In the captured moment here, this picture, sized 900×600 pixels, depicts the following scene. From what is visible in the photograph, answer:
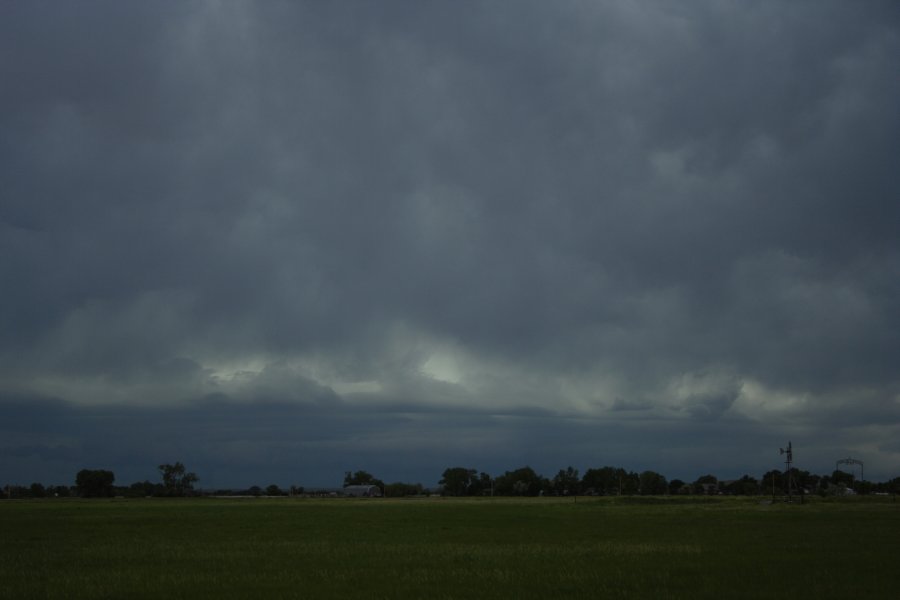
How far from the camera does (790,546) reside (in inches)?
1537

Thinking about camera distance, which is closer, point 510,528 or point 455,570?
point 455,570

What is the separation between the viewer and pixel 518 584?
25.8 meters

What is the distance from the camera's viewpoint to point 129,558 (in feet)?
116

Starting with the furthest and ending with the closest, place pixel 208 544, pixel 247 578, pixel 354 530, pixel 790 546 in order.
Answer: pixel 354 530 → pixel 208 544 → pixel 790 546 → pixel 247 578

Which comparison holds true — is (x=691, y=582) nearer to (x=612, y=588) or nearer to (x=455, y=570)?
(x=612, y=588)

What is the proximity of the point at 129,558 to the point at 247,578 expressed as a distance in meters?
10.4

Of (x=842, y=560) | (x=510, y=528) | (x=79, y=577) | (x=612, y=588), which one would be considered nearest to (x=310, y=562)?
(x=79, y=577)

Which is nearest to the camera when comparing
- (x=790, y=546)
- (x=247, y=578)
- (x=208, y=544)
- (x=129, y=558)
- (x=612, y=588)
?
(x=612, y=588)

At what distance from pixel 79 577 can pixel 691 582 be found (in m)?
21.2

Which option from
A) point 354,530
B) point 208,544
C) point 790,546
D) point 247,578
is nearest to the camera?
point 247,578

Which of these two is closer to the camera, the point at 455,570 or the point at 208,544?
the point at 455,570

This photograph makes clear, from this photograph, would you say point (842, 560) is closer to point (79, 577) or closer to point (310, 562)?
point (310, 562)

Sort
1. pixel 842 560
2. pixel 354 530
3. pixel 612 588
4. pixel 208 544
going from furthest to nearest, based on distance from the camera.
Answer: pixel 354 530
pixel 208 544
pixel 842 560
pixel 612 588

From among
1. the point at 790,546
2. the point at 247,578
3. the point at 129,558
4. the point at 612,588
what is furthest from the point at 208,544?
the point at 790,546
